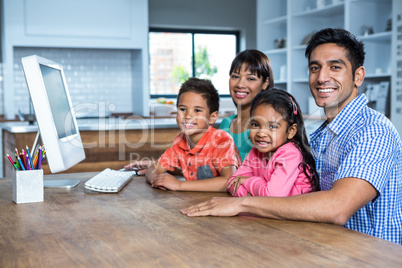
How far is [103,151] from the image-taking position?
3371 mm

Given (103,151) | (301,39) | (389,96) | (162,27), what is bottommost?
(103,151)

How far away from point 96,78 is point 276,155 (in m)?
4.64

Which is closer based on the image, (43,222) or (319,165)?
(43,222)

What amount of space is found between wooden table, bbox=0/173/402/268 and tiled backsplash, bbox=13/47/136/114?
14.5ft

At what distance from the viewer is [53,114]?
1.62 m

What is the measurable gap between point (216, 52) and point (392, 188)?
19.7 feet

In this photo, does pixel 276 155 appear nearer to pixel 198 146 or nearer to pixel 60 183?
pixel 198 146

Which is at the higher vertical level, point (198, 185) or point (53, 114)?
point (53, 114)

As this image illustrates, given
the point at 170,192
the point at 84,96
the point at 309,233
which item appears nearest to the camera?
the point at 309,233

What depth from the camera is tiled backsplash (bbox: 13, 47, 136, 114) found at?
5.39m

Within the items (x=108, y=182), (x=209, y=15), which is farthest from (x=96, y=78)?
(x=108, y=182)

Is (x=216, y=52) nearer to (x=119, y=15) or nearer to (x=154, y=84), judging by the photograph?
(x=154, y=84)

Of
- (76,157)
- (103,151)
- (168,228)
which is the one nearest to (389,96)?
(103,151)

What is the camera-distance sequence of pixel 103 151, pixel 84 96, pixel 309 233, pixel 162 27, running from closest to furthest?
pixel 309 233 → pixel 103 151 → pixel 84 96 → pixel 162 27
